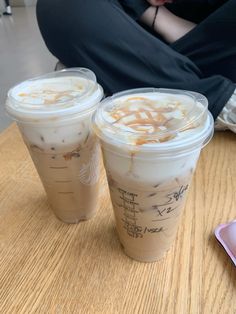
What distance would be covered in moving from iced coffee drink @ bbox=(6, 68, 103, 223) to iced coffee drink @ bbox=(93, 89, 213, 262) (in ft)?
0.14

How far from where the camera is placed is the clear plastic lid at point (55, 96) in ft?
1.15

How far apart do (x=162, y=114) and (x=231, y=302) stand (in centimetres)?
24

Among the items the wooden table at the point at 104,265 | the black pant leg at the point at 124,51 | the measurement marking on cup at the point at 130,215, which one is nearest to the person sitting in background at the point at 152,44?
the black pant leg at the point at 124,51

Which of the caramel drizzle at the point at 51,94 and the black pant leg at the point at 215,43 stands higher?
the caramel drizzle at the point at 51,94

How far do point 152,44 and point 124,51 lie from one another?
0.06m

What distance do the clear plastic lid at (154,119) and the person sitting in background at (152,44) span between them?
30 cm

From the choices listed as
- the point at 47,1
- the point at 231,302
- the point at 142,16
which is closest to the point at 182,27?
the point at 142,16

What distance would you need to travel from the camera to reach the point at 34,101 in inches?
14.7

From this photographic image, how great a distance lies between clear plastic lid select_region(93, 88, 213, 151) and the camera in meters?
0.29

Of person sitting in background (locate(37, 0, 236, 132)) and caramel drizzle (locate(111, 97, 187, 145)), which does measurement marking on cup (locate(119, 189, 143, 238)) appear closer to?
caramel drizzle (locate(111, 97, 187, 145))

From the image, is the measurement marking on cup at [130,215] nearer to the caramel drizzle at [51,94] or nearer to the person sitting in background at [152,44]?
the caramel drizzle at [51,94]

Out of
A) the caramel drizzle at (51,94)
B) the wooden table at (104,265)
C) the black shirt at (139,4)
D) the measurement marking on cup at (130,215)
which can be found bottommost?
the wooden table at (104,265)

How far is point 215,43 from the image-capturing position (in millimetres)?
675

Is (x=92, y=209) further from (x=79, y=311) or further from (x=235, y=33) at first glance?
(x=235, y=33)
